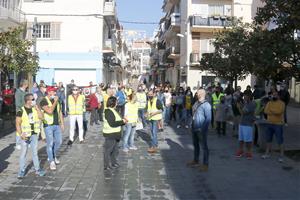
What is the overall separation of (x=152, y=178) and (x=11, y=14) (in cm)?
2443

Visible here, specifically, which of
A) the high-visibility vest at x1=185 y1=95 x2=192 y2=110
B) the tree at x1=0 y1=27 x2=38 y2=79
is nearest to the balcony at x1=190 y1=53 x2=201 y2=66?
the tree at x1=0 y1=27 x2=38 y2=79

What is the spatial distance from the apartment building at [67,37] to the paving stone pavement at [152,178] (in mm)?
24889

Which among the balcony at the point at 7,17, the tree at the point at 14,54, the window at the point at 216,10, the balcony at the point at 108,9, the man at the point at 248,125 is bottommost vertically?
the man at the point at 248,125

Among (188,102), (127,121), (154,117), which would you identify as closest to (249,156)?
(154,117)

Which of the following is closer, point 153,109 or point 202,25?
point 153,109

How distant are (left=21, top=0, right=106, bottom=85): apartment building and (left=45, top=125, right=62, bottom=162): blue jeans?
27.6m

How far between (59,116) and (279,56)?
5460 millimetres

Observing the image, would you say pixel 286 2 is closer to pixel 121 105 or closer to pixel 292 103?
pixel 121 105

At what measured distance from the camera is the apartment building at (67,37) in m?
37.9

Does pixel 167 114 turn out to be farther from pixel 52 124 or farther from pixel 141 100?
pixel 52 124

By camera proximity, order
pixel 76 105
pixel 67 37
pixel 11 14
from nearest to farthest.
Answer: pixel 76 105, pixel 11 14, pixel 67 37

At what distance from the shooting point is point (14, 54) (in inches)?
848

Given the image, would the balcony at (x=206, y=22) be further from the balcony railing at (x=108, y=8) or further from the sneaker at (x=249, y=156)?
the sneaker at (x=249, y=156)

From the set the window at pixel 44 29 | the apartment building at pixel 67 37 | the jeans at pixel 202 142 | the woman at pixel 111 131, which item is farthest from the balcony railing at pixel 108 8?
the jeans at pixel 202 142
